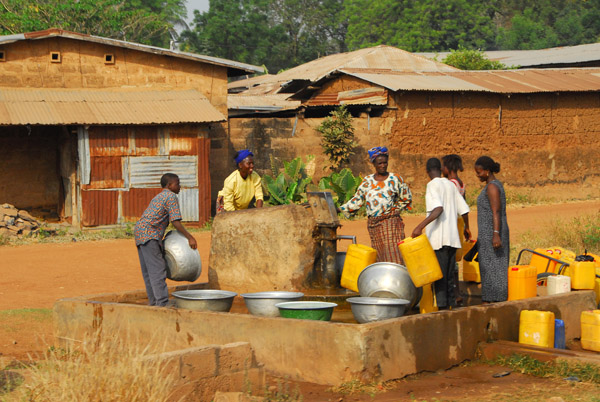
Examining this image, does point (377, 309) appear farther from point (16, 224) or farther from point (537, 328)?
point (16, 224)

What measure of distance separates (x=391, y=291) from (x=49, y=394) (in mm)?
3219

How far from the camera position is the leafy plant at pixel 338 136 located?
18.3 metres

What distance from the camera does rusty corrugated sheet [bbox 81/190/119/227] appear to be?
16.1 meters

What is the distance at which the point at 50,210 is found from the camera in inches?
718

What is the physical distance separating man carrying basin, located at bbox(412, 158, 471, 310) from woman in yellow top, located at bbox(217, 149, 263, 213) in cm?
213

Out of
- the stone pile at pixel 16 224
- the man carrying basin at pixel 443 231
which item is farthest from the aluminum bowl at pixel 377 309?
the stone pile at pixel 16 224

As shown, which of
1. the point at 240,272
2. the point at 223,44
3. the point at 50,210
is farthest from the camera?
the point at 223,44

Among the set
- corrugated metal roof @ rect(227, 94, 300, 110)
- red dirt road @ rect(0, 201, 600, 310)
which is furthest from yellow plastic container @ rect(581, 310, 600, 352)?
corrugated metal roof @ rect(227, 94, 300, 110)

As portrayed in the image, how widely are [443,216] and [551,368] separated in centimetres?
167

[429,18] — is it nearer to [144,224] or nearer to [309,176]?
[309,176]

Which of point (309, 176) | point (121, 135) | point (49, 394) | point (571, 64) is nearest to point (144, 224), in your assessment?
point (49, 394)

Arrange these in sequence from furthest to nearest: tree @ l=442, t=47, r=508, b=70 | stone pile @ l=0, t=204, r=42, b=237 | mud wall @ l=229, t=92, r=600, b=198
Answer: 1. tree @ l=442, t=47, r=508, b=70
2. mud wall @ l=229, t=92, r=600, b=198
3. stone pile @ l=0, t=204, r=42, b=237

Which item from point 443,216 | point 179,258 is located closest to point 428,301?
point 443,216

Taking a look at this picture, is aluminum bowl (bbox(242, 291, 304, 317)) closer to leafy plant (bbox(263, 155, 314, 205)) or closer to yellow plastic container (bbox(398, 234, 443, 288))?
yellow plastic container (bbox(398, 234, 443, 288))
